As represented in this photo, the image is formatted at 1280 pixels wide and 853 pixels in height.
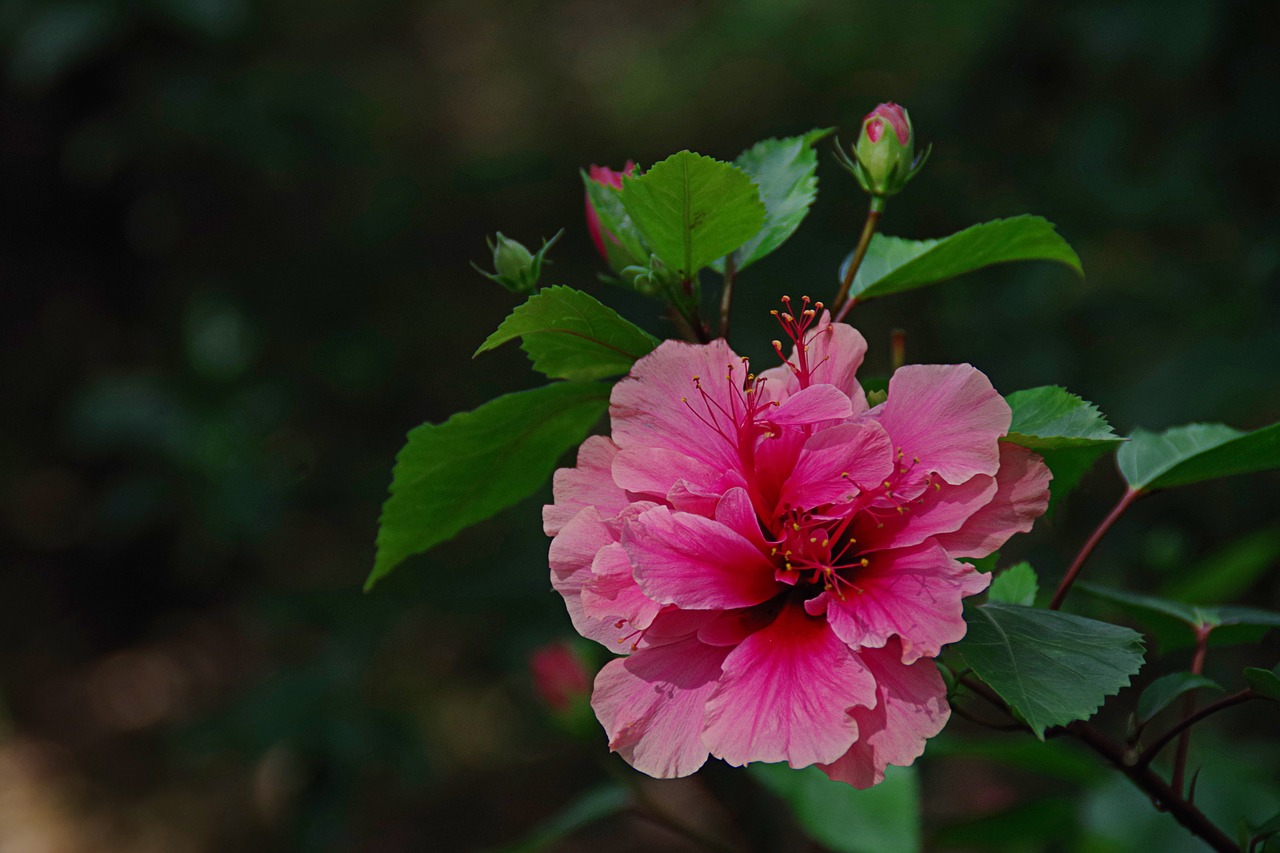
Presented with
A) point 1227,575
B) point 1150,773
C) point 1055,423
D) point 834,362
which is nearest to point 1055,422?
point 1055,423

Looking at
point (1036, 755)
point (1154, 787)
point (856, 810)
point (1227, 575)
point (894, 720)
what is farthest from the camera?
point (1227, 575)

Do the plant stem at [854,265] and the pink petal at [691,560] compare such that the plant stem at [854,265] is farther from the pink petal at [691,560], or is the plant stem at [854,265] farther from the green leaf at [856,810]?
the green leaf at [856,810]

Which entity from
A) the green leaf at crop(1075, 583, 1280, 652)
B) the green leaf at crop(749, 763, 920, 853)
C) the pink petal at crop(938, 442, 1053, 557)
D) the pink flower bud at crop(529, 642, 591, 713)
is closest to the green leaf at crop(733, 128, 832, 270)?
the pink petal at crop(938, 442, 1053, 557)

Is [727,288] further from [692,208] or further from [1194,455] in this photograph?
[1194,455]

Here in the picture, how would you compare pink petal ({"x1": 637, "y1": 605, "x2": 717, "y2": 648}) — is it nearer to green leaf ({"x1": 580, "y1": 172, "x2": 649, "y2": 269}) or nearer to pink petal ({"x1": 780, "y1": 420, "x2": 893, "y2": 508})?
pink petal ({"x1": 780, "y1": 420, "x2": 893, "y2": 508})

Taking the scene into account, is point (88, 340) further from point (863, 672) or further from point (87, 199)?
point (863, 672)

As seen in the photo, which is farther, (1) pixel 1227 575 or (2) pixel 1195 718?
(1) pixel 1227 575

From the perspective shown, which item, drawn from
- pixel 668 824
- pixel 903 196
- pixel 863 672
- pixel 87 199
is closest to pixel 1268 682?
pixel 863 672
